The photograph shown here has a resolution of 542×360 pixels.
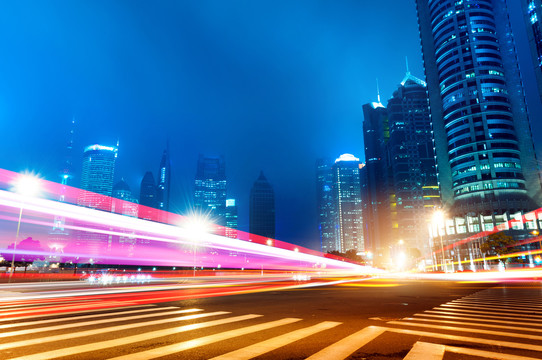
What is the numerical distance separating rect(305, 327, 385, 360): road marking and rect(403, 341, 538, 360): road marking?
37.4 inches

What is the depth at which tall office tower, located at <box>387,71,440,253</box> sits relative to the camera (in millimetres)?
180625

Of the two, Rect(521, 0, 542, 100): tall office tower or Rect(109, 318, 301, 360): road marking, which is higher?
Rect(521, 0, 542, 100): tall office tower

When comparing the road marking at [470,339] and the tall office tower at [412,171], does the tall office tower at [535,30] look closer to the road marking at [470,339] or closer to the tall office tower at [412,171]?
the tall office tower at [412,171]

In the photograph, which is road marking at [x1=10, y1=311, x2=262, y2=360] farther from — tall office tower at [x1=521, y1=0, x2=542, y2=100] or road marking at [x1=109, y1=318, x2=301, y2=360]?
tall office tower at [x1=521, y1=0, x2=542, y2=100]

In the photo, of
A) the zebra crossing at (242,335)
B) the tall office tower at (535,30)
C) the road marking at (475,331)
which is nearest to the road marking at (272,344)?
the zebra crossing at (242,335)

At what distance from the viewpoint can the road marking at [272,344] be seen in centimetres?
536

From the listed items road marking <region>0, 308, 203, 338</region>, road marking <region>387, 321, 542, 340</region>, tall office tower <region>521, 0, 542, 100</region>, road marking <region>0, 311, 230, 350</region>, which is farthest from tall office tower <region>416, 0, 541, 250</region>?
road marking <region>0, 311, 230, 350</region>

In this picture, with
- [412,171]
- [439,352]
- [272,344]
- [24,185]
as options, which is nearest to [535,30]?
[439,352]

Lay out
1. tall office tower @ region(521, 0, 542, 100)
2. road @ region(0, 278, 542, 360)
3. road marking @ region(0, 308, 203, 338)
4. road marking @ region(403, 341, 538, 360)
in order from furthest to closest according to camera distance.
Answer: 1. tall office tower @ region(521, 0, 542, 100)
2. road marking @ region(0, 308, 203, 338)
3. road @ region(0, 278, 542, 360)
4. road marking @ region(403, 341, 538, 360)

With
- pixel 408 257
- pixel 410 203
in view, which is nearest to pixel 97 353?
pixel 408 257

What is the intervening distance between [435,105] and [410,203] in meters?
70.4

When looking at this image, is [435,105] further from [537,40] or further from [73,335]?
→ [73,335]

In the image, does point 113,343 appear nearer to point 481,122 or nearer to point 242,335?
point 242,335

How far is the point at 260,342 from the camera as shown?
6.43m
